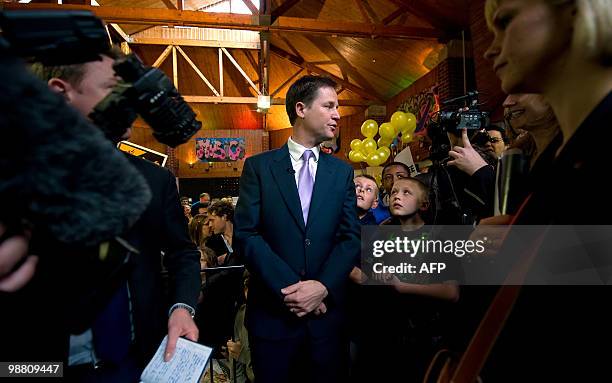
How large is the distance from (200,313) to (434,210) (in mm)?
1575

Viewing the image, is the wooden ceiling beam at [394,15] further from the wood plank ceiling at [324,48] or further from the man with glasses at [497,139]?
the man with glasses at [497,139]

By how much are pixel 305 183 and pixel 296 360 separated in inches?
31.2

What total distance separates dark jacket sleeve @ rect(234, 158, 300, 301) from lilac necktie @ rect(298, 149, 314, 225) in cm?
20

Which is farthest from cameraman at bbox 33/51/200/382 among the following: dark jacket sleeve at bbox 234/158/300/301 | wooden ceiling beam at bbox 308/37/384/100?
wooden ceiling beam at bbox 308/37/384/100

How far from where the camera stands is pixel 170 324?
1.11 meters

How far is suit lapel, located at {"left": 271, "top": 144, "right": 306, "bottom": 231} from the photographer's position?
1729mm

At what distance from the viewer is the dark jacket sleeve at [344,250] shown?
1.67 m

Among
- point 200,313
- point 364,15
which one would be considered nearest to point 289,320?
point 200,313

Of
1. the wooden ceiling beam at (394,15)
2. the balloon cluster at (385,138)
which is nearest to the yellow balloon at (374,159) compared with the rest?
the balloon cluster at (385,138)

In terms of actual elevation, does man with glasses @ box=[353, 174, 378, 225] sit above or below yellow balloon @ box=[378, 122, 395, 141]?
below

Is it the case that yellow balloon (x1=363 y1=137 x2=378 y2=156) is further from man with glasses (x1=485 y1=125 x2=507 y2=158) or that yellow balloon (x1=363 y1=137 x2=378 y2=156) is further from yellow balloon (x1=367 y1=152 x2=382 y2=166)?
man with glasses (x1=485 y1=125 x2=507 y2=158)

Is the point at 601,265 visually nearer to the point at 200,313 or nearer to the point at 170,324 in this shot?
the point at 170,324

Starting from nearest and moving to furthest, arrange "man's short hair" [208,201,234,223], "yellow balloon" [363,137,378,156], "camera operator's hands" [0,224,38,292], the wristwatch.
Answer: "camera operator's hands" [0,224,38,292], the wristwatch, "man's short hair" [208,201,234,223], "yellow balloon" [363,137,378,156]

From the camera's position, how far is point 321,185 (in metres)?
1.78
